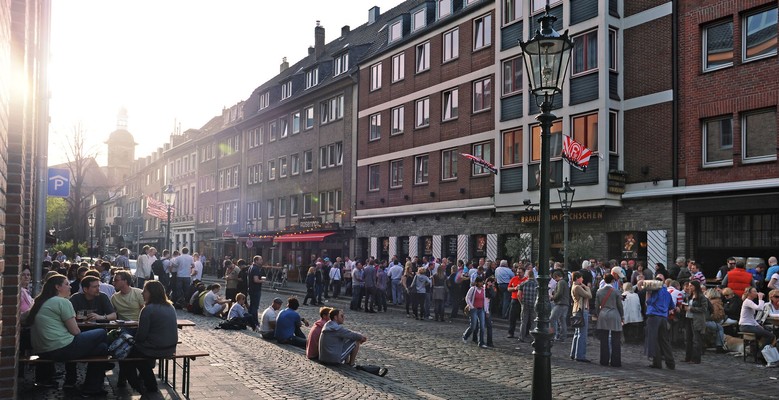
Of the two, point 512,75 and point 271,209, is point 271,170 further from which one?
point 512,75

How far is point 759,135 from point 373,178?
21.6m

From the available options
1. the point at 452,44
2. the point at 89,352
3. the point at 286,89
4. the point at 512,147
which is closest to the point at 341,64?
the point at 286,89

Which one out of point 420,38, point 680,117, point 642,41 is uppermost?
point 420,38

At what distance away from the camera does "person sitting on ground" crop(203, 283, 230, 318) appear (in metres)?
20.3

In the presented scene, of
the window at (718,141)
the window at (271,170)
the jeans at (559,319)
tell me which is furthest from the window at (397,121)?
the jeans at (559,319)

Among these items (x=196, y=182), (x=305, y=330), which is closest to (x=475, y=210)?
(x=305, y=330)

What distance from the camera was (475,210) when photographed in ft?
101

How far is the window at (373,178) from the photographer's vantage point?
128 feet

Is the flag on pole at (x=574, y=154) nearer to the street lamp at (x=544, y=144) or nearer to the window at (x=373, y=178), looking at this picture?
the street lamp at (x=544, y=144)

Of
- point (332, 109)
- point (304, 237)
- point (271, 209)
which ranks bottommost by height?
point (304, 237)

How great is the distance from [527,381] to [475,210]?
19415 millimetres

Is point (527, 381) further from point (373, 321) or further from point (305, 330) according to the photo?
point (373, 321)

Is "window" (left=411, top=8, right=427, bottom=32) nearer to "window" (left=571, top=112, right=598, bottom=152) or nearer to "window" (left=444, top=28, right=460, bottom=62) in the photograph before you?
"window" (left=444, top=28, right=460, bottom=62)

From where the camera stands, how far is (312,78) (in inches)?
1905
